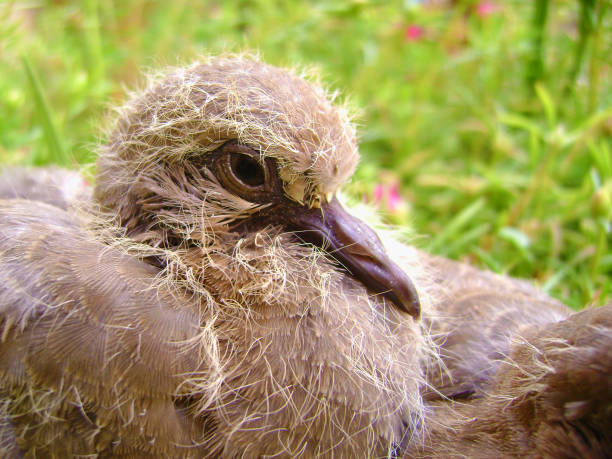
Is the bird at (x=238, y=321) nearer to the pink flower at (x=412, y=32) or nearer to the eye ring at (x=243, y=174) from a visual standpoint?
the eye ring at (x=243, y=174)

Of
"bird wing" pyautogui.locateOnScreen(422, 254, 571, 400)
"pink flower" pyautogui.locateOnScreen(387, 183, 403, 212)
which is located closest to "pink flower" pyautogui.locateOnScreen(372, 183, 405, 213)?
"pink flower" pyautogui.locateOnScreen(387, 183, 403, 212)

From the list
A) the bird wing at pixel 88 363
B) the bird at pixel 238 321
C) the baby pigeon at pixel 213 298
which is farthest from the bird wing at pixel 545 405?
the bird wing at pixel 88 363

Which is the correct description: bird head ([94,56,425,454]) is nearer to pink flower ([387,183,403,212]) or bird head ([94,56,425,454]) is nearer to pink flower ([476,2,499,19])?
pink flower ([387,183,403,212])

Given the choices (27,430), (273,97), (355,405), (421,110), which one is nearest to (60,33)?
(421,110)

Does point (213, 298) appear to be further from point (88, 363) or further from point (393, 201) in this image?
point (393, 201)

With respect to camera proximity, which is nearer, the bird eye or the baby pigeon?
the baby pigeon

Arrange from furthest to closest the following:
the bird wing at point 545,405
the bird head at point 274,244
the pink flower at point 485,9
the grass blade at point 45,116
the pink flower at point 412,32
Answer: the pink flower at point 485,9, the pink flower at point 412,32, the grass blade at point 45,116, the bird head at point 274,244, the bird wing at point 545,405

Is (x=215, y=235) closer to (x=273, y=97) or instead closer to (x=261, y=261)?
(x=261, y=261)
